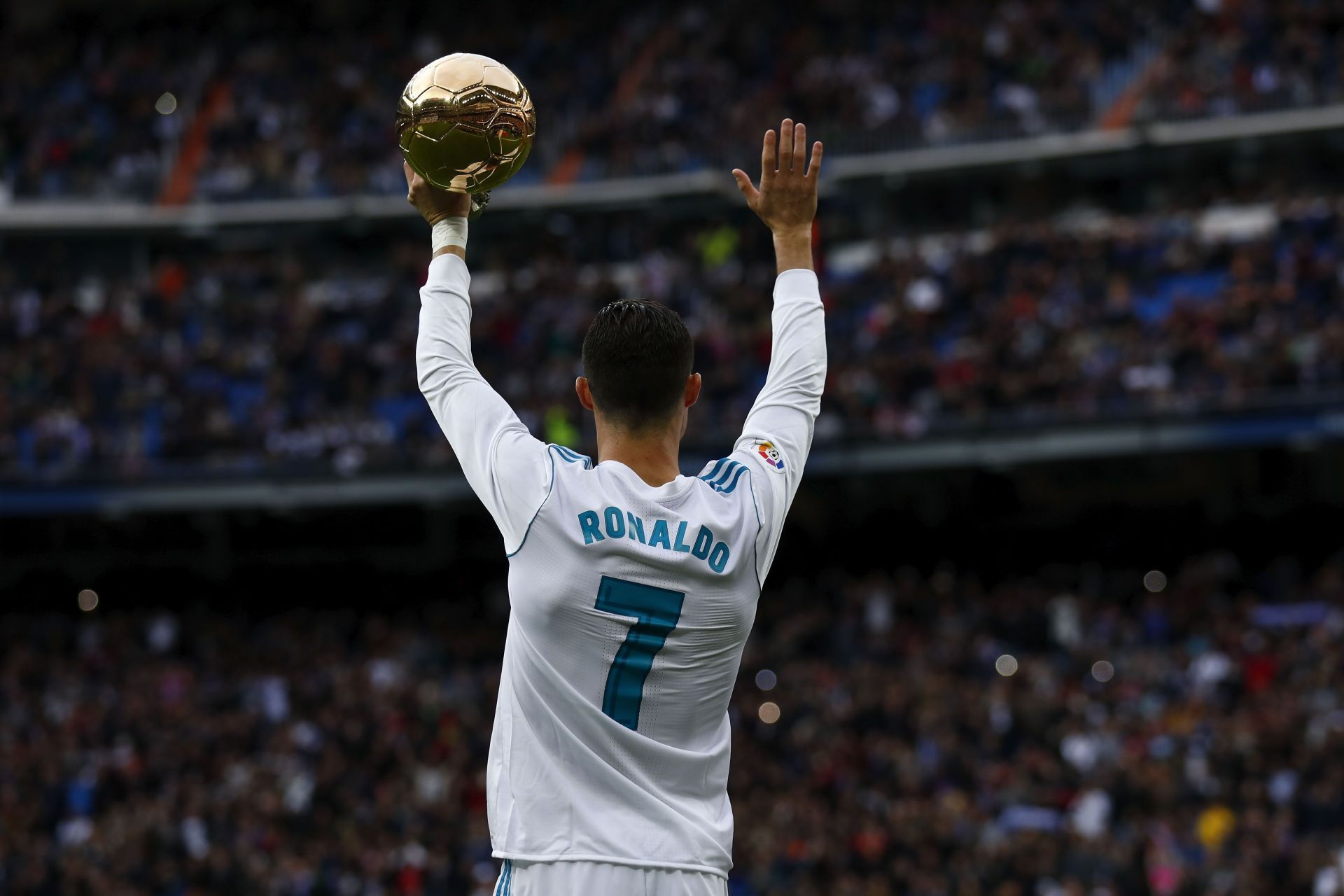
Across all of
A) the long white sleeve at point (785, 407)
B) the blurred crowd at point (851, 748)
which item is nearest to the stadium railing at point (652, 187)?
the blurred crowd at point (851, 748)

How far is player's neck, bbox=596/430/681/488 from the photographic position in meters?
3.14

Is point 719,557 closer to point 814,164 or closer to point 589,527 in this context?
point 589,527

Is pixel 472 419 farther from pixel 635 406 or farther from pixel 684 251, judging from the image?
pixel 684 251

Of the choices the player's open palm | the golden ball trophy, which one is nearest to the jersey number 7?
the player's open palm

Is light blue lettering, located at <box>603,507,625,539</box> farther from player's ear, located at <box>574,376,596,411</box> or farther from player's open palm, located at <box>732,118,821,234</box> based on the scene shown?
player's open palm, located at <box>732,118,821,234</box>

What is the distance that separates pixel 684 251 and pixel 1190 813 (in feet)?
44.8

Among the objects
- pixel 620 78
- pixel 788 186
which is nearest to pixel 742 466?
pixel 788 186

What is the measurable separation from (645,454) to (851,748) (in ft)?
49.7

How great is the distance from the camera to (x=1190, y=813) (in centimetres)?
1560

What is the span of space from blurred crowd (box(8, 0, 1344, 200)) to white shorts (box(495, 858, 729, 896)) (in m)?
22.6

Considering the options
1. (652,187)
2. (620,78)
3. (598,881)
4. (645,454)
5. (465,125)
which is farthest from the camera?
(620,78)

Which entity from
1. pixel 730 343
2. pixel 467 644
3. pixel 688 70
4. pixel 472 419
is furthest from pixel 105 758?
pixel 472 419

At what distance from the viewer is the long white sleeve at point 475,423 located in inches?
120

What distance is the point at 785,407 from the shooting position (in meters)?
3.39
